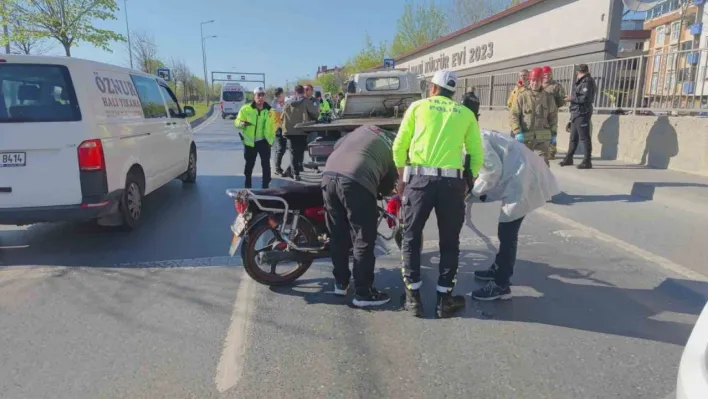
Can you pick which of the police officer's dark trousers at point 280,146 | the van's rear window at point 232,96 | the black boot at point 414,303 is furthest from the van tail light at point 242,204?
the van's rear window at point 232,96

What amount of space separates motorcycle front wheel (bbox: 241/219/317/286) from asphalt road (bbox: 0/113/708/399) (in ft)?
0.39

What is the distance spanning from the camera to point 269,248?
169 inches

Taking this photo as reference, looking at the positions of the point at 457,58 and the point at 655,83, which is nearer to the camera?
the point at 655,83

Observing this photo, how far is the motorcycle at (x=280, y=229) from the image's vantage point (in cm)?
419

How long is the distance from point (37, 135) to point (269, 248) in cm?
261

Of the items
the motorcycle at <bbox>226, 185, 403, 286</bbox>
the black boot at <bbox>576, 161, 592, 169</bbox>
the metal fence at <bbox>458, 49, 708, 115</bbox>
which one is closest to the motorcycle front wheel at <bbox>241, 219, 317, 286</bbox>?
the motorcycle at <bbox>226, 185, 403, 286</bbox>

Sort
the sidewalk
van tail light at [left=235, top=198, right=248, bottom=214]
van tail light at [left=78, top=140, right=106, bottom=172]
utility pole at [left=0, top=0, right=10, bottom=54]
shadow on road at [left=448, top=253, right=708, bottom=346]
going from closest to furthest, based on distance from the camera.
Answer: shadow on road at [left=448, top=253, right=708, bottom=346] → van tail light at [left=235, top=198, right=248, bottom=214] → van tail light at [left=78, top=140, right=106, bottom=172] → the sidewalk → utility pole at [left=0, top=0, right=10, bottom=54]

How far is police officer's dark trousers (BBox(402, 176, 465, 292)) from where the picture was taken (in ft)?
11.6

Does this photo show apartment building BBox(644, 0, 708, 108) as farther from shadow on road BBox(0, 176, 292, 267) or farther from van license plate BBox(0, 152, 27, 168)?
van license plate BBox(0, 152, 27, 168)

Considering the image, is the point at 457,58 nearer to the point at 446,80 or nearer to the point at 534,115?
the point at 534,115

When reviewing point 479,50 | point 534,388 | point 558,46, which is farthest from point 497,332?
point 479,50

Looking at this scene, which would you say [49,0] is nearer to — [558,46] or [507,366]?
[558,46]

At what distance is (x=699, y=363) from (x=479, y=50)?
76.5ft

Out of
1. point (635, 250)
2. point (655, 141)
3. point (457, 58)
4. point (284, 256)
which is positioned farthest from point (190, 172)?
point (457, 58)
